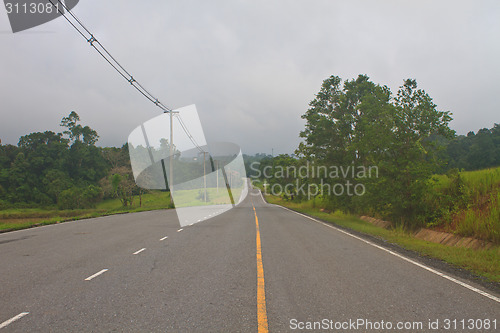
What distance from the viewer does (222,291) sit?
5.27 meters

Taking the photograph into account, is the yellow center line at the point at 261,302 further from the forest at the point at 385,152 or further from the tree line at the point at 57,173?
the tree line at the point at 57,173

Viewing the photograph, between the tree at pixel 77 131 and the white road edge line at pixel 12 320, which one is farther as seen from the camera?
the tree at pixel 77 131

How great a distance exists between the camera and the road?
4.00 m

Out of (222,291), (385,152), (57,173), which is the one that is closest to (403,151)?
(385,152)

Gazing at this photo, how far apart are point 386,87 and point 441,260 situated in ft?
64.9

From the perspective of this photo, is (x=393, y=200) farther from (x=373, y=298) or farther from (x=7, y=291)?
(x=7, y=291)

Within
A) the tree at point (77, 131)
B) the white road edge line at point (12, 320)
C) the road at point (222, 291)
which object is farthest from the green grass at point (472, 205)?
the tree at point (77, 131)

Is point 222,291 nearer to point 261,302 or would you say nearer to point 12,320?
point 261,302

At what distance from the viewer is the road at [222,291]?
13.1 feet

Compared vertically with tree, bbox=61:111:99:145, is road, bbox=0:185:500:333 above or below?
below

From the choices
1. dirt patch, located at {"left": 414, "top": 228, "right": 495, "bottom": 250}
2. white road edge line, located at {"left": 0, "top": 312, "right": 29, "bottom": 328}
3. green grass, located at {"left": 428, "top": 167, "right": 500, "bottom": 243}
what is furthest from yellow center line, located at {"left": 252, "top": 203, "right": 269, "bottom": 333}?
green grass, located at {"left": 428, "top": 167, "right": 500, "bottom": 243}

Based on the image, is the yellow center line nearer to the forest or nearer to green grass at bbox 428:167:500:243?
green grass at bbox 428:167:500:243

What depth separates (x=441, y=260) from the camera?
808cm

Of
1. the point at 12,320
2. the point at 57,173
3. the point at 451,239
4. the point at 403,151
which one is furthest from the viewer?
the point at 57,173
